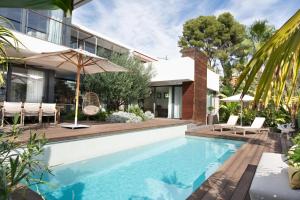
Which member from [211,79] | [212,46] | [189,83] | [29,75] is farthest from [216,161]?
[212,46]

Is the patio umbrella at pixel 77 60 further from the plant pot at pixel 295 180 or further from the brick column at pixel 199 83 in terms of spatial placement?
the brick column at pixel 199 83

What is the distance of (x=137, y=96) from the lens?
16.2 metres

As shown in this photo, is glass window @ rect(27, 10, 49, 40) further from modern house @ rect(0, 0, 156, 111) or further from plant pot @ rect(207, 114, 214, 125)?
plant pot @ rect(207, 114, 214, 125)

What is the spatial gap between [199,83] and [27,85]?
12.0 metres

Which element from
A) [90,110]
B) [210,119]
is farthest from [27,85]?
[210,119]

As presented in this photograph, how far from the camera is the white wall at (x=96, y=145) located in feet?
22.5

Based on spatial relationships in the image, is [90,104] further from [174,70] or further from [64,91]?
[174,70]

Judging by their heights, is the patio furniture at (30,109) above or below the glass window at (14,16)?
below

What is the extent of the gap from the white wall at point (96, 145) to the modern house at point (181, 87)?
5141 mm

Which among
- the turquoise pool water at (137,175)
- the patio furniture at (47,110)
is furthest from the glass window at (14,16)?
the turquoise pool water at (137,175)

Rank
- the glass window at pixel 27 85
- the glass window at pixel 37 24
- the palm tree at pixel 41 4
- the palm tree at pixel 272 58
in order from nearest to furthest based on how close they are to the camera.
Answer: the palm tree at pixel 41 4 < the palm tree at pixel 272 58 < the glass window at pixel 37 24 < the glass window at pixel 27 85

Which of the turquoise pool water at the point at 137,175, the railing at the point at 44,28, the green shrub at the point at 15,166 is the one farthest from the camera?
the railing at the point at 44,28

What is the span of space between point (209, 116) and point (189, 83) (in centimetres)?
412

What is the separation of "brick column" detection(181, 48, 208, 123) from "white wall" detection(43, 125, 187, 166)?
17.9ft
